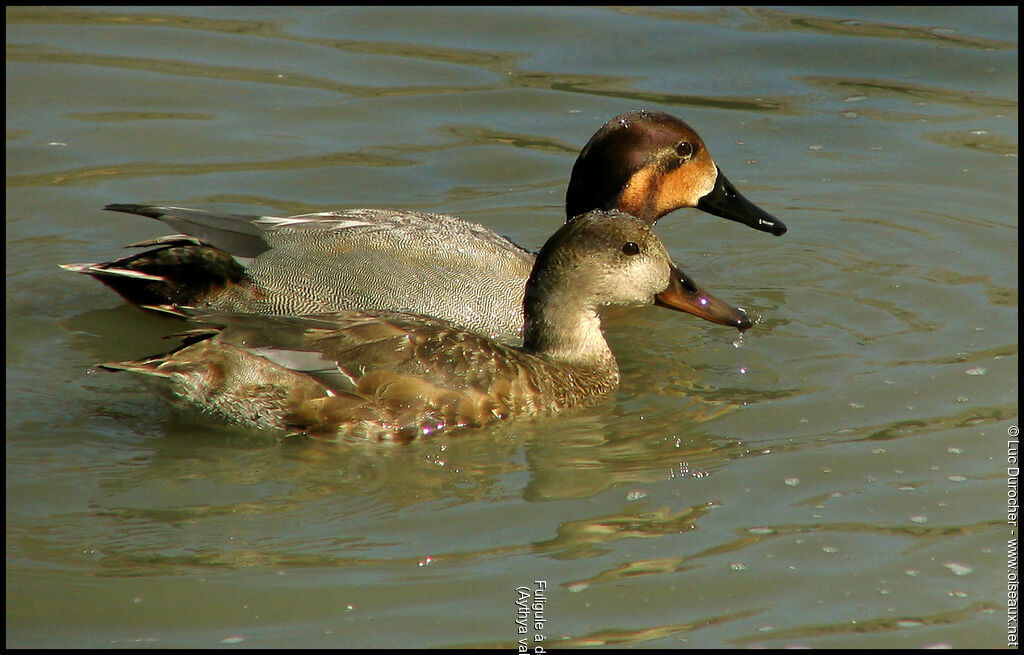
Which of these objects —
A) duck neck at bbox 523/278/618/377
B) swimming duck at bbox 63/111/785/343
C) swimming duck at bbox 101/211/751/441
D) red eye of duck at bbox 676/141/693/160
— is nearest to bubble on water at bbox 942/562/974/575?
swimming duck at bbox 101/211/751/441

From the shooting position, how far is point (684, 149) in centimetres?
768

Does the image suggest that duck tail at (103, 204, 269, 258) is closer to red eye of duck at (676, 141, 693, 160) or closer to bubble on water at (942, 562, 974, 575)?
red eye of duck at (676, 141, 693, 160)

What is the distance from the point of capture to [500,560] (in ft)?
16.1

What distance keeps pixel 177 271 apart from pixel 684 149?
266 centimetres

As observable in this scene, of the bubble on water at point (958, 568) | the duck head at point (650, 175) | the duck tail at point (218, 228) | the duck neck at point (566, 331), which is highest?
the duck head at point (650, 175)

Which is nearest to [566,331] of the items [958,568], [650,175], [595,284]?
[595,284]

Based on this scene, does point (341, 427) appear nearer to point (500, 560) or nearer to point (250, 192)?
point (500, 560)

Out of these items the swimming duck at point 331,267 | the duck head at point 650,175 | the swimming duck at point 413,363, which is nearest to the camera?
the swimming duck at point 413,363

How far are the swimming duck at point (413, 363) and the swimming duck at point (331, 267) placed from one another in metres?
0.41

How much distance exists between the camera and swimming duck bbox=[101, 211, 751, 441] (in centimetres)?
585

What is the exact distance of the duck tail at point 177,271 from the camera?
6918 mm

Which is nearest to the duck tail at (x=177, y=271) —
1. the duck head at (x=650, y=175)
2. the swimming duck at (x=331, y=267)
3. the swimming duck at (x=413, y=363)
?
the swimming duck at (x=331, y=267)

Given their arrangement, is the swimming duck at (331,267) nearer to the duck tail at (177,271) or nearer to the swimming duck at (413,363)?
the duck tail at (177,271)

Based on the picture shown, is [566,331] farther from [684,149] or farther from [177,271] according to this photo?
[177,271]
